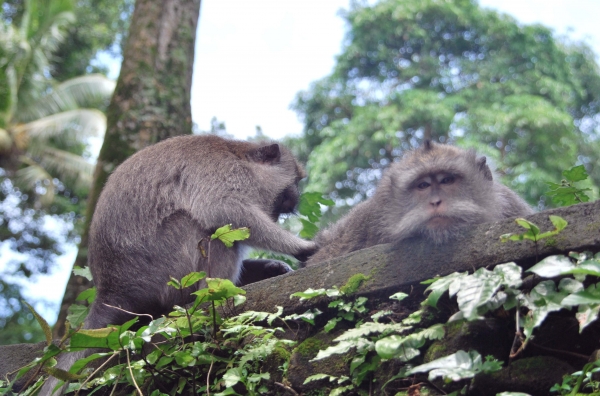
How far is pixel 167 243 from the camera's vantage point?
3.79m

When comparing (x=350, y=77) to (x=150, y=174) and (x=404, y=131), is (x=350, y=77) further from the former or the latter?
(x=150, y=174)

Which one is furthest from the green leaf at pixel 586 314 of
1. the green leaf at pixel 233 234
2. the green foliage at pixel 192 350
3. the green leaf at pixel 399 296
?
the green leaf at pixel 233 234

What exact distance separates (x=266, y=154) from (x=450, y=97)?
1244 centimetres

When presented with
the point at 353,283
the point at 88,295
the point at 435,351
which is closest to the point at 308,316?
the point at 353,283

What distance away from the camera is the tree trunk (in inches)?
228

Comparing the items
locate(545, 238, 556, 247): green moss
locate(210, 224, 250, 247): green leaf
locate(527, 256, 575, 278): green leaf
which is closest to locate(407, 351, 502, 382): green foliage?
locate(527, 256, 575, 278): green leaf

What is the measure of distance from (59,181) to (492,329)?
19561 millimetres

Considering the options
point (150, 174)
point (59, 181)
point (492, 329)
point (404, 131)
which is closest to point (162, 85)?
point (150, 174)

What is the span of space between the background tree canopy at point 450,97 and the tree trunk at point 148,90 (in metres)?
8.61

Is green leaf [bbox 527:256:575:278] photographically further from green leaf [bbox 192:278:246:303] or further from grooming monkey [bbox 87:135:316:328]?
grooming monkey [bbox 87:135:316:328]

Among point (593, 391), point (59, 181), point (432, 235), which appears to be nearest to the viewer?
point (593, 391)

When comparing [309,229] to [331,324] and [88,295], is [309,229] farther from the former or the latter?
[331,324]

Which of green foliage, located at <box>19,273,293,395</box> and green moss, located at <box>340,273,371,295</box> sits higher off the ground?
green moss, located at <box>340,273,371,295</box>

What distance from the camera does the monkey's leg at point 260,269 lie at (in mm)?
4344
